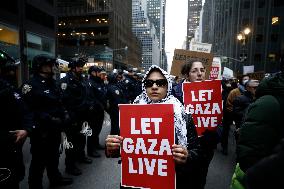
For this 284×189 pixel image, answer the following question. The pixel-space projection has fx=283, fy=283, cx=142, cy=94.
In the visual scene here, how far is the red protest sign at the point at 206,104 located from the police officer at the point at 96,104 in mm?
4351

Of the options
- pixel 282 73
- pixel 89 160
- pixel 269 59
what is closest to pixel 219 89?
pixel 282 73

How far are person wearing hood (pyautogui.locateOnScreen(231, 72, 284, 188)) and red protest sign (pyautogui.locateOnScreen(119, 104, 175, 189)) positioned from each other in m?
0.59

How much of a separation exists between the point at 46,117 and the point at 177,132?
2.80 meters

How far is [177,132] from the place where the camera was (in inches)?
102

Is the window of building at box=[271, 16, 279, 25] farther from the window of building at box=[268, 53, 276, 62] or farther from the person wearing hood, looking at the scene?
the person wearing hood

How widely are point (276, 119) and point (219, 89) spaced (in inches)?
76.2

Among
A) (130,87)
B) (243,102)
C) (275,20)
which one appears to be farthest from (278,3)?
(243,102)

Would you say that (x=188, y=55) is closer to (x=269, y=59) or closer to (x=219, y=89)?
(x=219, y=89)

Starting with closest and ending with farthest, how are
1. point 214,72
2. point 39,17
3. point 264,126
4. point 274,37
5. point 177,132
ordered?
point 264,126 < point 177,132 < point 214,72 < point 39,17 < point 274,37

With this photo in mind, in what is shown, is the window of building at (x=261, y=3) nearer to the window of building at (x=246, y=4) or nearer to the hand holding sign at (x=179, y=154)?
the window of building at (x=246, y=4)

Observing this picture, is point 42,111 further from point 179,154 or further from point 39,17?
point 39,17

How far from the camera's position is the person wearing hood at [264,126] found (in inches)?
73.2

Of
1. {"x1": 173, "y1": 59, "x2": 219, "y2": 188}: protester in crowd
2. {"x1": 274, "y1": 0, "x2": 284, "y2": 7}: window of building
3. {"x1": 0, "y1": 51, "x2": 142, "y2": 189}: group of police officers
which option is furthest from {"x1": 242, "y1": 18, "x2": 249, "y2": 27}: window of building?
{"x1": 173, "y1": 59, "x2": 219, "y2": 188}: protester in crowd

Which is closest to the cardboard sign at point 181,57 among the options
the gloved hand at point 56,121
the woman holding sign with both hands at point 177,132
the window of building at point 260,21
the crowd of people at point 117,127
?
the crowd of people at point 117,127
